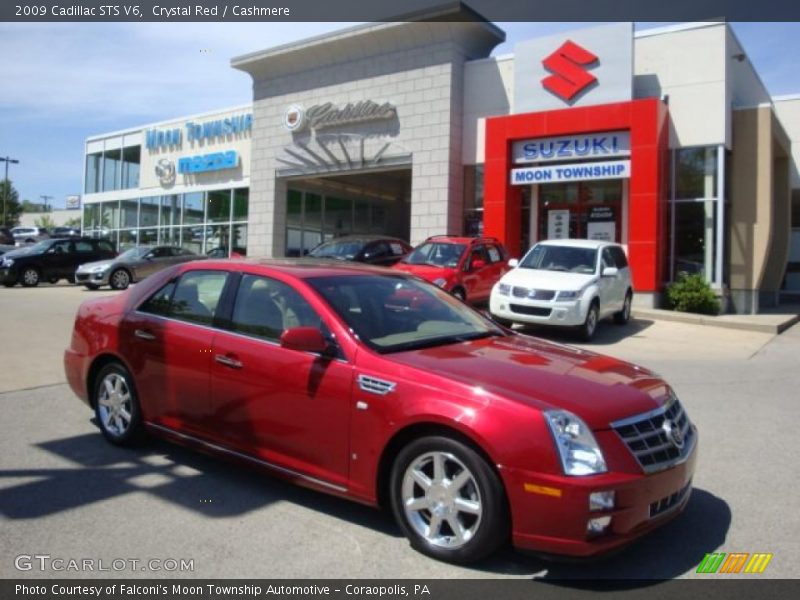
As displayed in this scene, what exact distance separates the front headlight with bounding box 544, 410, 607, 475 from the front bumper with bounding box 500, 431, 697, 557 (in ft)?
0.17

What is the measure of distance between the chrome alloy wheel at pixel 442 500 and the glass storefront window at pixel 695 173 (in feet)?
56.0

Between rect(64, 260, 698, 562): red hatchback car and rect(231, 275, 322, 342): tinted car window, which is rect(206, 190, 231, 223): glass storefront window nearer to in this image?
rect(64, 260, 698, 562): red hatchback car

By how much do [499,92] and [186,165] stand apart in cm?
1579

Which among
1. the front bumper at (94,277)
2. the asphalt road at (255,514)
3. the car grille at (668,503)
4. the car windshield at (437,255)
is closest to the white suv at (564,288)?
the car windshield at (437,255)

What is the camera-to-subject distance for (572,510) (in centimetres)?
334

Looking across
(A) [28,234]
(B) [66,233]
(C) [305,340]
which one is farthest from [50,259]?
(A) [28,234]

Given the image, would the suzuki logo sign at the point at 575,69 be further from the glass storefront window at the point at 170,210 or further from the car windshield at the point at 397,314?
the glass storefront window at the point at 170,210

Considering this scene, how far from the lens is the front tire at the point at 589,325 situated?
12219 millimetres

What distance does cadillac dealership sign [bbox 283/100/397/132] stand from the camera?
76.1 feet

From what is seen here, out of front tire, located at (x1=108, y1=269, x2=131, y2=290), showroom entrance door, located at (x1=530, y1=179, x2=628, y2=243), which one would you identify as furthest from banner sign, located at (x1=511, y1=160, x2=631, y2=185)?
front tire, located at (x1=108, y1=269, x2=131, y2=290)

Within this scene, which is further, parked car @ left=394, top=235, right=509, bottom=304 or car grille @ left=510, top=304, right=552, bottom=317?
parked car @ left=394, top=235, right=509, bottom=304

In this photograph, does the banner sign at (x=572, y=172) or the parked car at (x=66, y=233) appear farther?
the parked car at (x=66, y=233)

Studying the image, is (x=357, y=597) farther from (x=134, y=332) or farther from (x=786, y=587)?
(x=134, y=332)

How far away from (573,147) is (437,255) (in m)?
6.72
